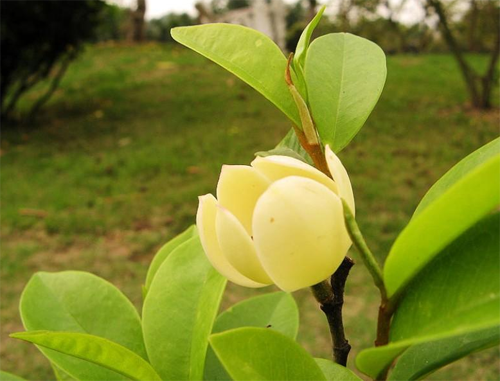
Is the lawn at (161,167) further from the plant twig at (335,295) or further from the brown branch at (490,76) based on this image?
the plant twig at (335,295)

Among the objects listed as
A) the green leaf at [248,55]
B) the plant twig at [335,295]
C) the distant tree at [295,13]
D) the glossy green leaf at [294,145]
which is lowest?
the distant tree at [295,13]

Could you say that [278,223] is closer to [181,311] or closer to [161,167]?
[181,311]

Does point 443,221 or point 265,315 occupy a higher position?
point 443,221

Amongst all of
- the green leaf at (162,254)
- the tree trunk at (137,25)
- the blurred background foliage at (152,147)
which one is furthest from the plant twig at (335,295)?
the tree trunk at (137,25)

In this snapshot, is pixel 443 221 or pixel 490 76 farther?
pixel 490 76

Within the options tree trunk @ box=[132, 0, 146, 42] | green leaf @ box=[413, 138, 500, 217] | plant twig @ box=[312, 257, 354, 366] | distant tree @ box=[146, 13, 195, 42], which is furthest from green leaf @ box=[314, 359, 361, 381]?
distant tree @ box=[146, 13, 195, 42]

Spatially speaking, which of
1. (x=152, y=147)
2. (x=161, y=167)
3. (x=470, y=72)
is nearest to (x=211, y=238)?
(x=161, y=167)

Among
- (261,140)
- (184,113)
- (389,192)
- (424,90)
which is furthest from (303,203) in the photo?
(424,90)
